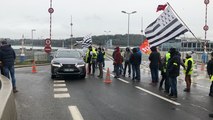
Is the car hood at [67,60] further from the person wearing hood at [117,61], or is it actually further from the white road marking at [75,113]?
the white road marking at [75,113]

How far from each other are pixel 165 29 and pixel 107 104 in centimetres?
521

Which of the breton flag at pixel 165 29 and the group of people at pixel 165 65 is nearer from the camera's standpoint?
the group of people at pixel 165 65

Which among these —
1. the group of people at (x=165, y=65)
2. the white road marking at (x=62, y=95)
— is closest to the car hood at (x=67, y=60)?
the group of people at (x=165, y=65)

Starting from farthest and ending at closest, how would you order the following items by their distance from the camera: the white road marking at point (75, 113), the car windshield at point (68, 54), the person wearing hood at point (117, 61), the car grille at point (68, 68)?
1. the person wearing hood at point (117, 61)
2. the car windshield at point (68, 54)
3. the car grille at point (68, 68)
4. the white road marking at point (75, 113)

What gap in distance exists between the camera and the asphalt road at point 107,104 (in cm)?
830

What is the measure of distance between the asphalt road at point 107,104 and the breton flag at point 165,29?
2.13 m

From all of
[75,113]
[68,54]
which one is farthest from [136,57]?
[75,113]

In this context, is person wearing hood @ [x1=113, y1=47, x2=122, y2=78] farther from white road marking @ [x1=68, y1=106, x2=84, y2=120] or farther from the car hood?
white road marking @ [x1=68, y1=106, x2=84, y2=120]

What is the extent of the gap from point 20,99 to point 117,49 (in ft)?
28.0

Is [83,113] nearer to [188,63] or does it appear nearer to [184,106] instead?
[184,106]

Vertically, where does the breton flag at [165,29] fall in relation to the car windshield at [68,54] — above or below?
above

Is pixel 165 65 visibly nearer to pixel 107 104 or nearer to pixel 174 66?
pixel 174 66

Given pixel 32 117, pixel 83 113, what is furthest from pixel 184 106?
pixel 32 117

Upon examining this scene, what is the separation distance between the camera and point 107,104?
9.85 m
